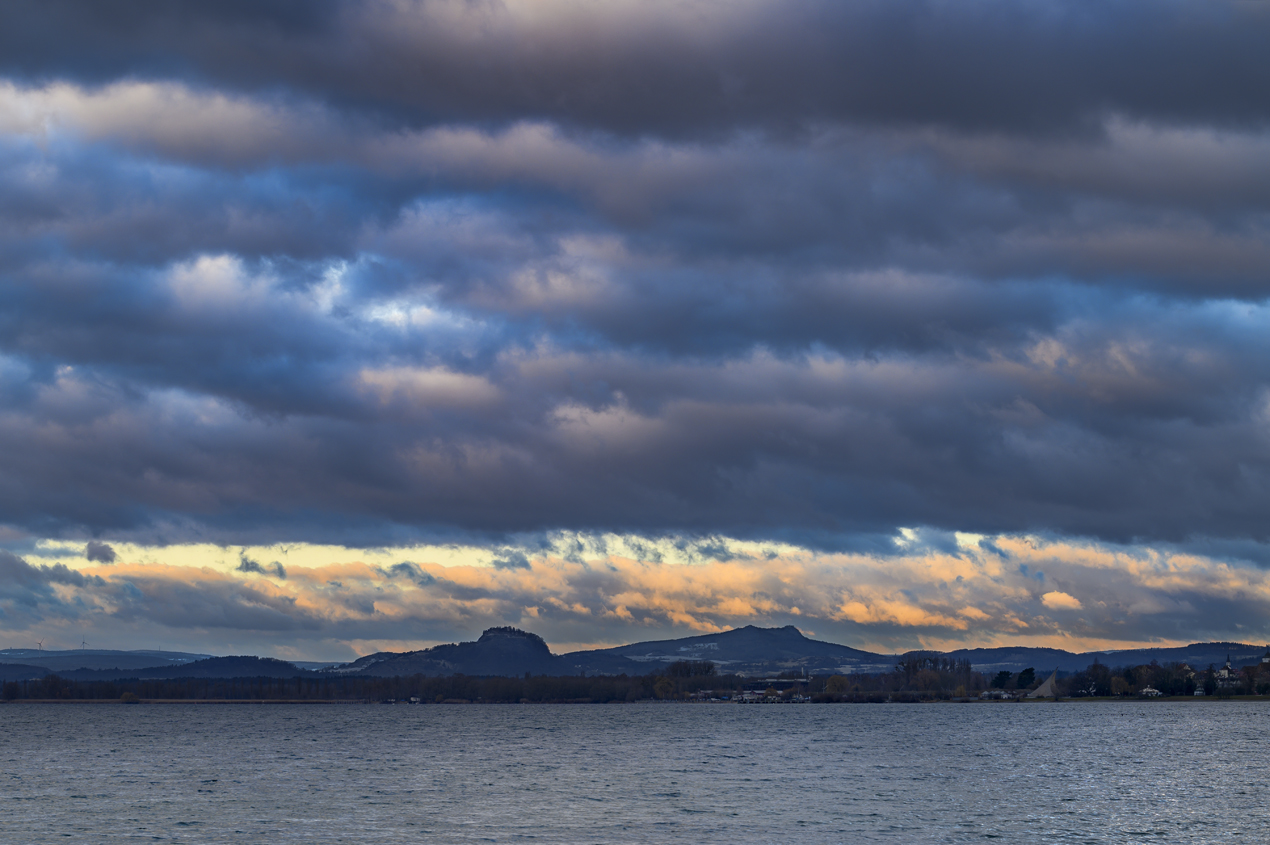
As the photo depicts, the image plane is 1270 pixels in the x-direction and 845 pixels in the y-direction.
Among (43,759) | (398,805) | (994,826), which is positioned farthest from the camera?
(43,759)

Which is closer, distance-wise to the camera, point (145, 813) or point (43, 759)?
point (145, 813)

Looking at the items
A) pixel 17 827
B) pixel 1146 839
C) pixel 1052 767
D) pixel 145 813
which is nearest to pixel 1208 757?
pixel 1052 767

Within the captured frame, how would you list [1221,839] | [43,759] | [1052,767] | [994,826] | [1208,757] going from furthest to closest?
[43,759] → [1208,757] → [1052,767] → [994,826] → [1221,839]

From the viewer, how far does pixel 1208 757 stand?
144 m


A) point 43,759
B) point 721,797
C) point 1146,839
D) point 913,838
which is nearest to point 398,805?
point 721,797

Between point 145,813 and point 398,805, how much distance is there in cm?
1911

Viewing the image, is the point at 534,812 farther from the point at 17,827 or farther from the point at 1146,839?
the point at 1146,839

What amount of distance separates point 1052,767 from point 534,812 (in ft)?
233

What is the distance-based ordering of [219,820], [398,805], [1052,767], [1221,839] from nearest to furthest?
[1221,839] < [219,820] < [398,805] < [1052,767]

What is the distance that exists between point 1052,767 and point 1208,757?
25586mm

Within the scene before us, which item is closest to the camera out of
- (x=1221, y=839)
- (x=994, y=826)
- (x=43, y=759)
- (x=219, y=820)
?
(x=1221, y=839)

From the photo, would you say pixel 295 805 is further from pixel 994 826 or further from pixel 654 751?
pixel 654 751

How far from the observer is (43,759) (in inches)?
6270

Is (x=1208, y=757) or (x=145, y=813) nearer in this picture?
(x=145, y=813)
